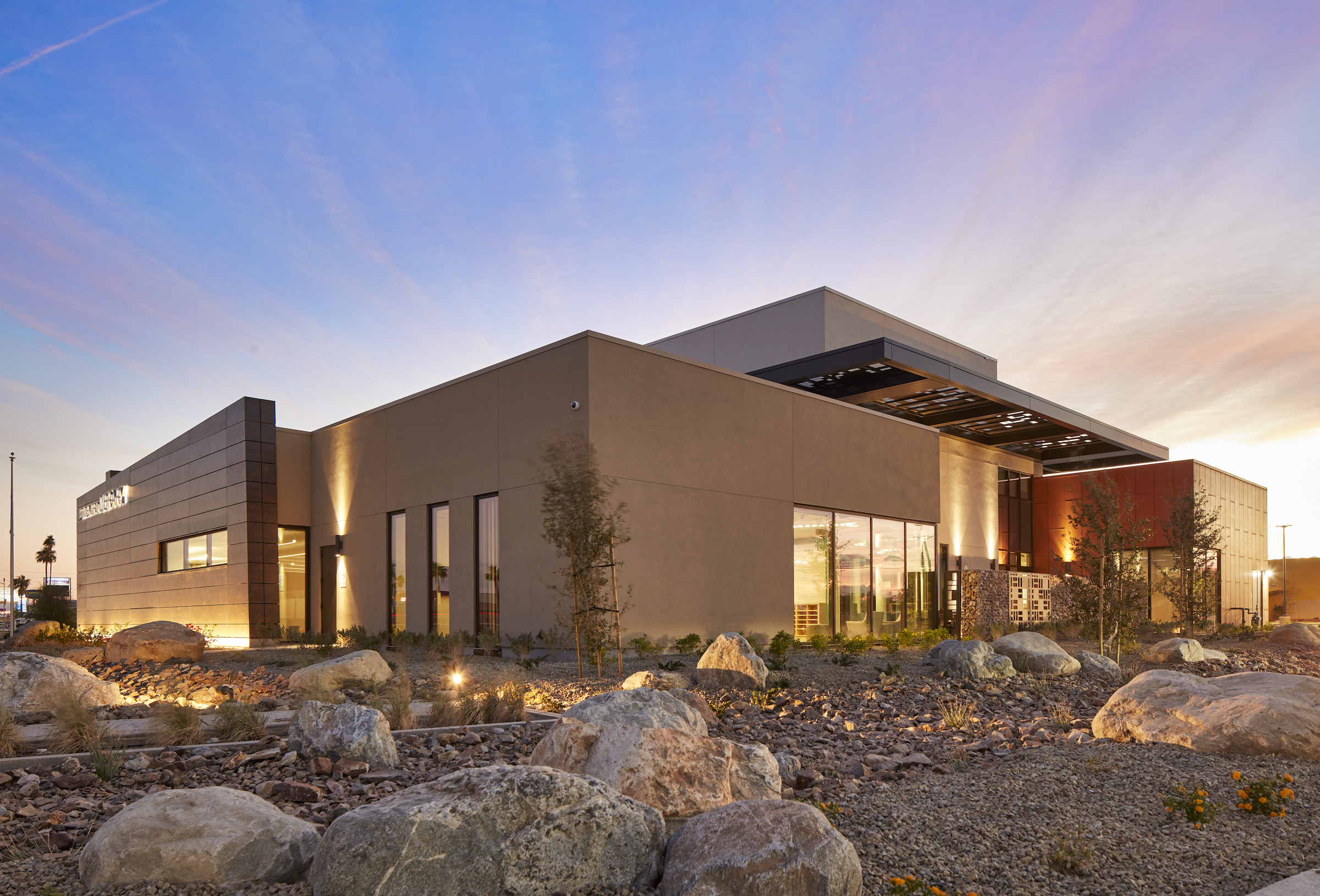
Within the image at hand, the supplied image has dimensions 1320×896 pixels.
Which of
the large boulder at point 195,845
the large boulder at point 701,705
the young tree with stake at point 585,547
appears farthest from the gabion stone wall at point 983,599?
the large boulder at point 195,845

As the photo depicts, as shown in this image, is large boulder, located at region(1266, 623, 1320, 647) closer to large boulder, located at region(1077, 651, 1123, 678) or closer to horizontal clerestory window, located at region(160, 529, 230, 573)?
large boulder, located at region(1077, 651, 1123, 678)

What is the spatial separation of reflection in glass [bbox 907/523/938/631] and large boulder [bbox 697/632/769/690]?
42.0 feet

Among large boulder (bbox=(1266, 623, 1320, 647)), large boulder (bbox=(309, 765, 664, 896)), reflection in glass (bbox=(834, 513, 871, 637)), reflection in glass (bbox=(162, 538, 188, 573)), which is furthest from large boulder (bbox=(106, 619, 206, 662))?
large boulder (bbox=(1266, 623, 1320, 647))

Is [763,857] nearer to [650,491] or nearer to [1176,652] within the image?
[650,491]

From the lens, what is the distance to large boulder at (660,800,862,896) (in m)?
3.40

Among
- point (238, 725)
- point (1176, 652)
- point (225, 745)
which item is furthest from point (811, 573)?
point (225, 745)

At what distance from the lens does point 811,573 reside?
1912 centimetres

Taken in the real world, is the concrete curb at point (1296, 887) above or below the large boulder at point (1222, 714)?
above

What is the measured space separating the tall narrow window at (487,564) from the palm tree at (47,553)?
108413 millimetres

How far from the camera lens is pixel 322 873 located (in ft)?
11.0

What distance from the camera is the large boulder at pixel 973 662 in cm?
1200

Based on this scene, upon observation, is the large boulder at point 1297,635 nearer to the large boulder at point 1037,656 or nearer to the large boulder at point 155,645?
the large boulder at point 1037,656

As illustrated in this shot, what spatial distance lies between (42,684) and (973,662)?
38.7 ft

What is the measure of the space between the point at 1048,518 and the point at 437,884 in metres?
33.9
